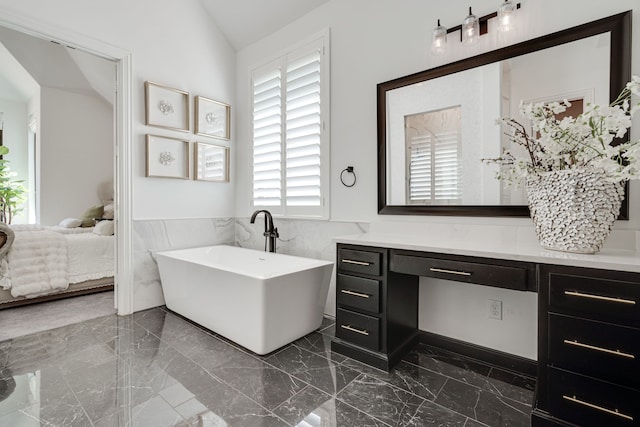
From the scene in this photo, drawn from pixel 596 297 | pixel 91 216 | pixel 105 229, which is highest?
pixel 91 216

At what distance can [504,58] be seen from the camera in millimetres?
1961

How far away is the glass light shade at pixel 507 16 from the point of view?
1.88 meters

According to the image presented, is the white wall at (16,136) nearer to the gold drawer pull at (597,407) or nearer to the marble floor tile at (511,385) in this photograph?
the marble floor tile at (511,385)

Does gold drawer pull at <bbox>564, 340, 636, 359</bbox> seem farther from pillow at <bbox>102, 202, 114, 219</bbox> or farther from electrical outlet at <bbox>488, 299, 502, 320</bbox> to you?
pillow at <bbox>102, 202, 114, 219</bbox>

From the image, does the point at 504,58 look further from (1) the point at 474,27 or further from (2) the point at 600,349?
(2) the point at 600,349

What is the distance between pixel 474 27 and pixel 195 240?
3058mm

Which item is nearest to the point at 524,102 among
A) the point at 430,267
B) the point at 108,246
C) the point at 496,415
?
the point at 430,267

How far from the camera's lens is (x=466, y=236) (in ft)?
6.87

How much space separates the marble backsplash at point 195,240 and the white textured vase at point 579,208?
129 cm

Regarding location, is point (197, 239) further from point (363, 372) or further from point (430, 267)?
point (430, 267)

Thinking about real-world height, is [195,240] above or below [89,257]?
above

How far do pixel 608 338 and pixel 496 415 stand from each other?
0.61 metres

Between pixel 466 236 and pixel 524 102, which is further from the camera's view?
pixel 466 236

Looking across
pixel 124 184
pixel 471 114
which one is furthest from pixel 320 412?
pixel 124 184
